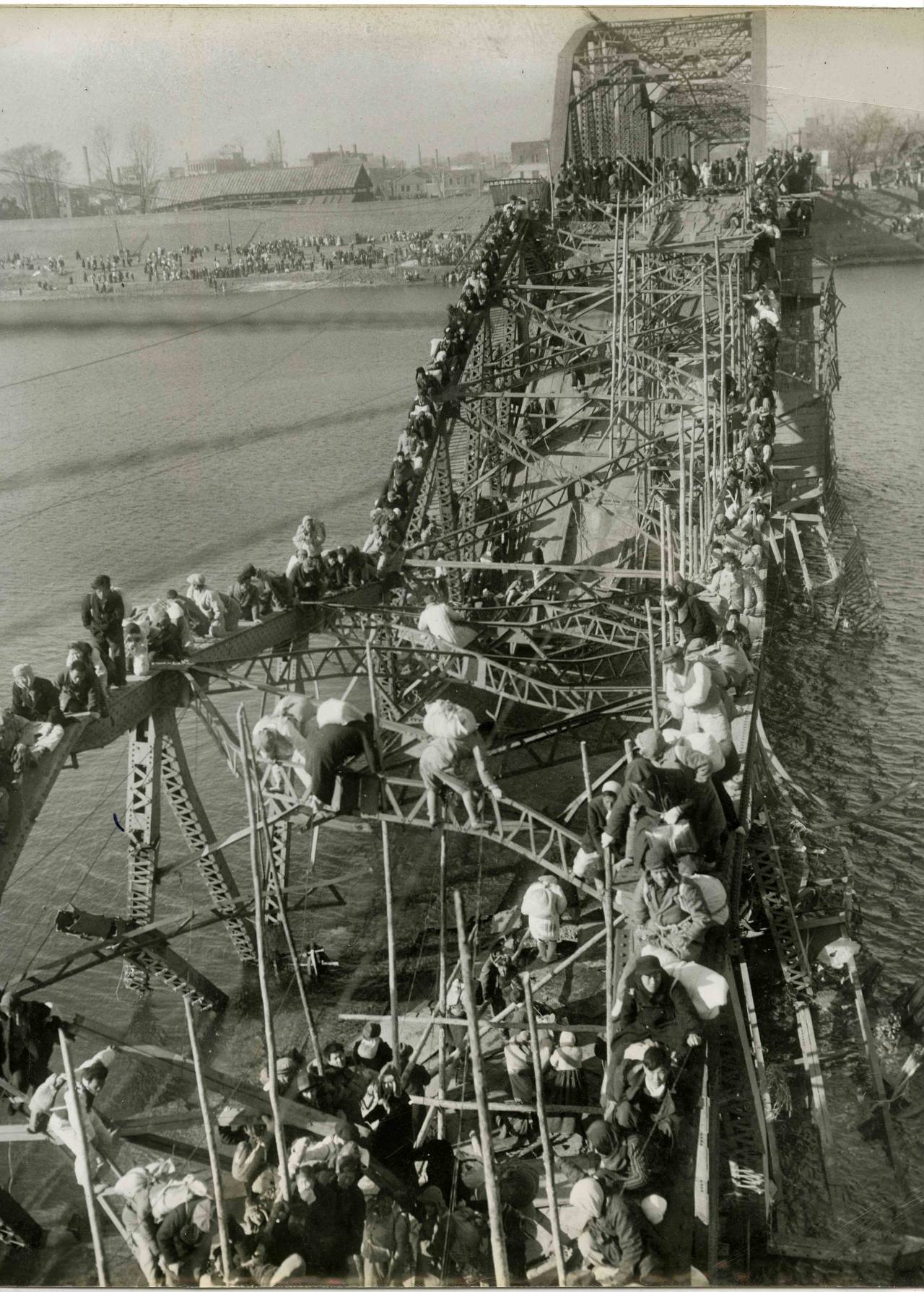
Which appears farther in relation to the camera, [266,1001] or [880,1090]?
[880,1090]

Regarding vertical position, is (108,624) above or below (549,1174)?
above

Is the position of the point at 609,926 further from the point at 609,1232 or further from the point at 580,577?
the point at 580,577

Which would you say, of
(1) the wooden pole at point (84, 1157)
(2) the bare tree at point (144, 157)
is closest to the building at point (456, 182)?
(2) the bare tree at point (144, 157)

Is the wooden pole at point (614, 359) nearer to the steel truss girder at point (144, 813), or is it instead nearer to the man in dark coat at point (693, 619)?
the man in dark coat at point (693, 619)

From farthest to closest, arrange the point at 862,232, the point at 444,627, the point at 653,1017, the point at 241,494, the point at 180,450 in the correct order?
the point at 862,232 → the point at 180,450 → the point at 241,494 → the point at 444,627 → the point at 653,1017

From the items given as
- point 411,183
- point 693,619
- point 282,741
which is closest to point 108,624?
point 282,741

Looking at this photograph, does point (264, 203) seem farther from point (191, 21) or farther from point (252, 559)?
point (191, 21)

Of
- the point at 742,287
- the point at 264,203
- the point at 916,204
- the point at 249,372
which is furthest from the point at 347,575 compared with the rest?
the point at 916,204

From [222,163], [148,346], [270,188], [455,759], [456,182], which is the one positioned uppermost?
[456,182]
